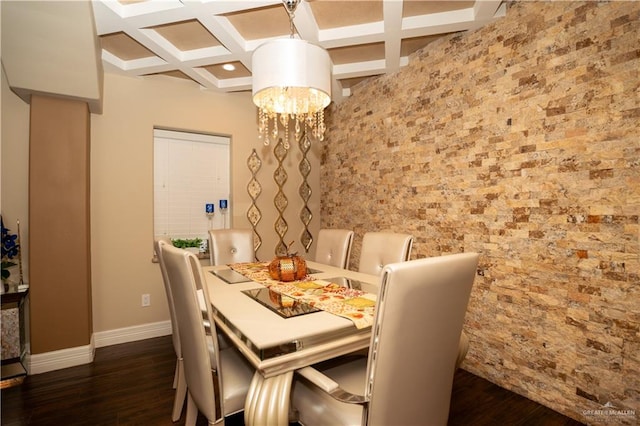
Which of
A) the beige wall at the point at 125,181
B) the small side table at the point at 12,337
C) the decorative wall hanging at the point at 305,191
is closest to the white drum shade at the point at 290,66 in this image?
the beige wall at the point at 125,181

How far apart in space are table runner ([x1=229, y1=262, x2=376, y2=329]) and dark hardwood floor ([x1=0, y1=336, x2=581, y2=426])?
0.81 metres

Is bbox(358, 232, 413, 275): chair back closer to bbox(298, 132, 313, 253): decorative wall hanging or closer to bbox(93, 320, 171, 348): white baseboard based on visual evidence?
bbox(298, 132, 313, 253): decorative wall hanging

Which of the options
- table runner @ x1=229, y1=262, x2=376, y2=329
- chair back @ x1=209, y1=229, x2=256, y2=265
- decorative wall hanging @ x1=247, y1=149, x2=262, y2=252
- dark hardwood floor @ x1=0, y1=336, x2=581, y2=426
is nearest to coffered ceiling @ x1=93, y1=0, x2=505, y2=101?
decorative wall hanging @ x1=247, y1=149, x2=262, y2=252

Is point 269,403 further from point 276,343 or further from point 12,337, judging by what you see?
point 12,337

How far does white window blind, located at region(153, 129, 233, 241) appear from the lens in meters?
3.21

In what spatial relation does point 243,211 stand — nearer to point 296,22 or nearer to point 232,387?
point 296,22

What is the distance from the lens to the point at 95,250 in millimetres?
2811

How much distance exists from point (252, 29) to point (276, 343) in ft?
7.53

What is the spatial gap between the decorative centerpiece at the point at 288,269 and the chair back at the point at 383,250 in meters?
0.54

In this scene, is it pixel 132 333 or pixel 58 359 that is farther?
pixel 132 333

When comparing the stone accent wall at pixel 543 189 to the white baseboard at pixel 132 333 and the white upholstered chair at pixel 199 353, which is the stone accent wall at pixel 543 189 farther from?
the white baseboard at pixel 132 333

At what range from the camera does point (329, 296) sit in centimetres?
157

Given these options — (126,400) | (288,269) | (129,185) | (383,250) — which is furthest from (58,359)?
(383,250)

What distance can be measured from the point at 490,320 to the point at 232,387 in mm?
1809
